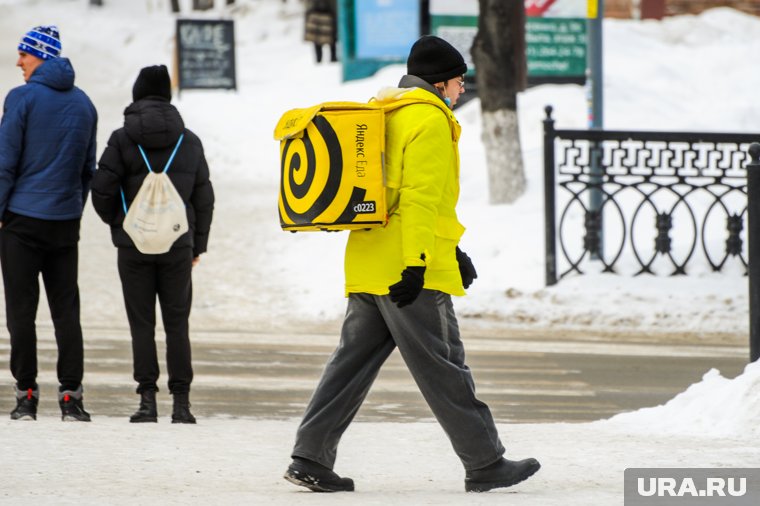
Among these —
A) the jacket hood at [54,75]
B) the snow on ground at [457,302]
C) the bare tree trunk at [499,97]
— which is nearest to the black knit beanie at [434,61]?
the snow on ground at [457,302]

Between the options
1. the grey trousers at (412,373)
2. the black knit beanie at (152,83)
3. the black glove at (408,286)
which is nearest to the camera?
the black glove at (408,286)

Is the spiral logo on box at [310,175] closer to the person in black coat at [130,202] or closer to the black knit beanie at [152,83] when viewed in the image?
the person in black coat at [130,202]

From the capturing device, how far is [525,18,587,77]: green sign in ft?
73.9

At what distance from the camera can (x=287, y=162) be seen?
5.46m

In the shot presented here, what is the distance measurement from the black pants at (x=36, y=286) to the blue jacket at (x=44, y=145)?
84mm

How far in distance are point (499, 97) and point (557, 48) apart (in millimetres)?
7243

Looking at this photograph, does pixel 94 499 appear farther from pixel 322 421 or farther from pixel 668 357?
pixel 668 357

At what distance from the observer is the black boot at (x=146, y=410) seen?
285 inches

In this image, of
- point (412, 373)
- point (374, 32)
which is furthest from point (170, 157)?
point (374, 32)

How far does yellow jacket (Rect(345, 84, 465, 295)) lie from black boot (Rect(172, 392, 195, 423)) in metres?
2.16

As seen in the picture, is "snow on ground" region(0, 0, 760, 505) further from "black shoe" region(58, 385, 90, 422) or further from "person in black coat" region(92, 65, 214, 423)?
"person in black coat" region(92, 65, 214, 423)

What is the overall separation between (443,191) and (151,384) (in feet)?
8.35

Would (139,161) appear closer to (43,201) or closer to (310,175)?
(43,201)

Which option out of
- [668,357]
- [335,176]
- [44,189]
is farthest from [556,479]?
[668,357]
